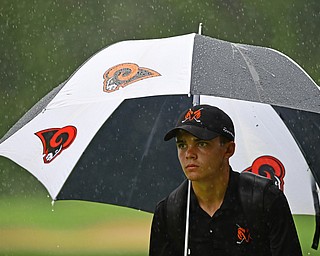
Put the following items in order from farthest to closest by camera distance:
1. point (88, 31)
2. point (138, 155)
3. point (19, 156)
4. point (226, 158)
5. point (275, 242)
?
point (88, 31) → point (138, 155) → point (19, 156) → point (226, 158) → point (275, 242)

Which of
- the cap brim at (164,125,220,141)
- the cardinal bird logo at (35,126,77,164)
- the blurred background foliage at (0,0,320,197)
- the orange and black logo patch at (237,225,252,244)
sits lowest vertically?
the orange and black logo patch at (237,225,252,244)

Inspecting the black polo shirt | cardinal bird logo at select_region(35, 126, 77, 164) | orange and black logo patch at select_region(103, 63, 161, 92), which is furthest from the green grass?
the black polo shirt

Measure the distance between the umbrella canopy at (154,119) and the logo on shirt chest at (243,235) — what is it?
57cm

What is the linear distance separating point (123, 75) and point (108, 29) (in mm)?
25295

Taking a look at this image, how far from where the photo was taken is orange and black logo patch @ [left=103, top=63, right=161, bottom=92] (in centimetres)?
475

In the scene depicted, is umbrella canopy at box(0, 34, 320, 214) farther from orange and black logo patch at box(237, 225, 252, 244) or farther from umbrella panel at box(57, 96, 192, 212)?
orange and black logo patch at box(237, 225, 252, 244)

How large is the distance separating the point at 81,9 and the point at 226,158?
2771 centimetres

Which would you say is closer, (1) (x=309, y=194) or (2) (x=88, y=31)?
(1) (x=309, y=194)


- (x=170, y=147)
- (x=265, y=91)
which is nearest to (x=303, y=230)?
(x=170, y=147)

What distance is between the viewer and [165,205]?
15.1ft

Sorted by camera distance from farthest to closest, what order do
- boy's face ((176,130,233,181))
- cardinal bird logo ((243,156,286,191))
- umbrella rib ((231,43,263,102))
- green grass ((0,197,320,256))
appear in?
green grass ((0,197,320,256)), cardinal bird logo ((243,156,286,191)), umbrella rib ((231,43,263,102)), boy's face ((176,130,233,181))

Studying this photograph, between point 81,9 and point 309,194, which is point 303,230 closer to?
point 309,194

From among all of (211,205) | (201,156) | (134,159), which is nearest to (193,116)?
(201,156)

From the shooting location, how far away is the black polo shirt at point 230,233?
4289 millimetres
